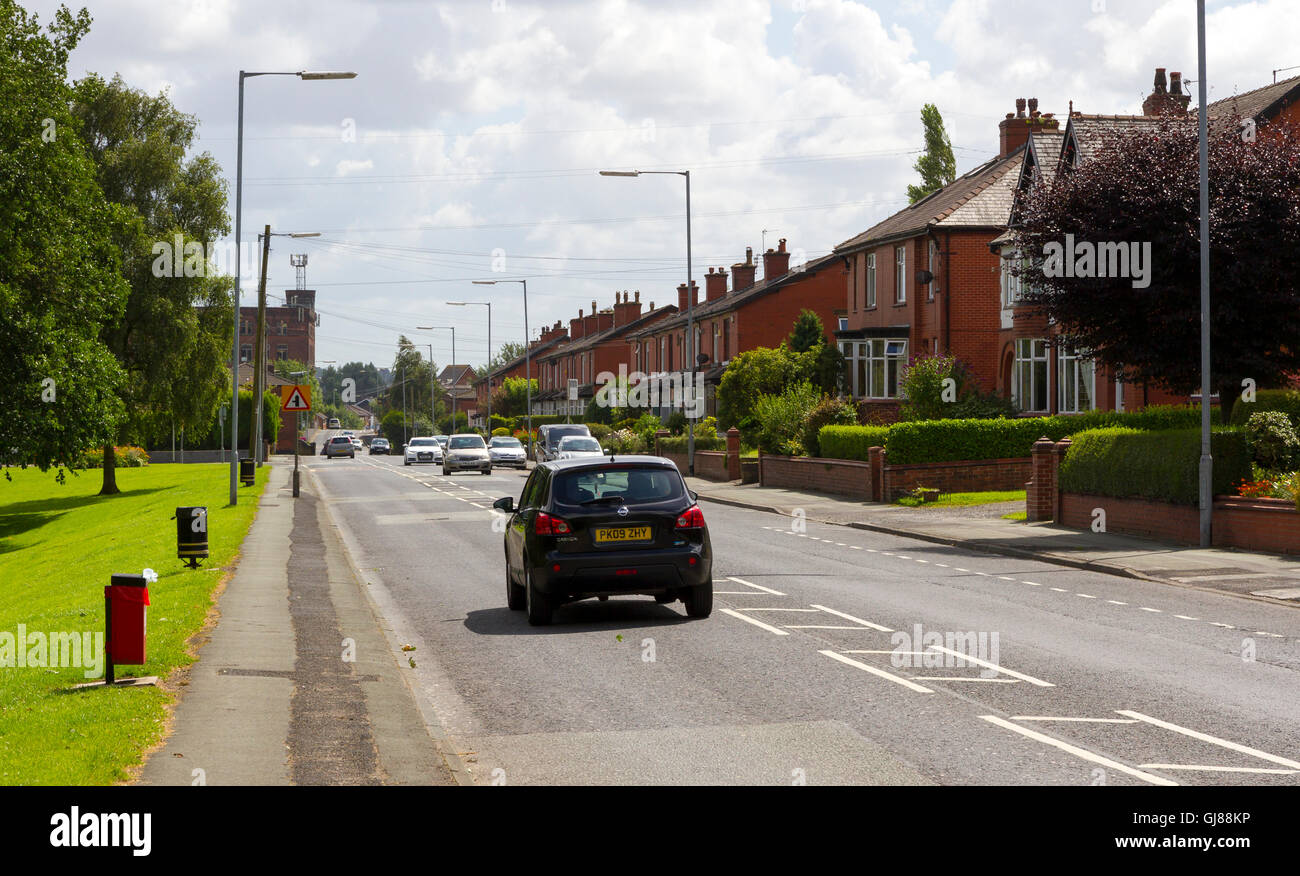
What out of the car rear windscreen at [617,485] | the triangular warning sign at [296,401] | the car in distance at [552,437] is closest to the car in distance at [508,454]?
the car in distance at [552,437]

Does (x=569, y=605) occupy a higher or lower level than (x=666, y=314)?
lower

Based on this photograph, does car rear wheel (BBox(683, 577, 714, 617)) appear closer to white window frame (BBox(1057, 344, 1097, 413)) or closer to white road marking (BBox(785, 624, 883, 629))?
white road marking (BBox(785, 624, 883, 629))

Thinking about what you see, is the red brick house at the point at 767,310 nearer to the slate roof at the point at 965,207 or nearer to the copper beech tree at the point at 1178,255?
the slate roof at the point at 965,207

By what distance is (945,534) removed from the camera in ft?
77.5

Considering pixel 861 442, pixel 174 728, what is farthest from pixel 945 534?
pixel 174 728

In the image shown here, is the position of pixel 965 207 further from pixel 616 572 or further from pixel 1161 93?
pixel 616 572

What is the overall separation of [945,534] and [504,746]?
54.9 ft

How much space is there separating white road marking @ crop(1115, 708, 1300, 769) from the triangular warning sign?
29.7m

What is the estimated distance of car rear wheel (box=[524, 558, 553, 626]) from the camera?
1303cm

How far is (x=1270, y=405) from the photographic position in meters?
25.0

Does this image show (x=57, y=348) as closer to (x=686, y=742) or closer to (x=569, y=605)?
(x=569, y=605)

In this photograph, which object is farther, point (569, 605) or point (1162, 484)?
point (1162, 484)

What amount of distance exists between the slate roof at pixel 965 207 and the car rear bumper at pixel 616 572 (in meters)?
32.0

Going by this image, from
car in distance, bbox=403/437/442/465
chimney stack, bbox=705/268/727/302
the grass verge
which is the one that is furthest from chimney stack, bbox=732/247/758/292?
the grass verge
